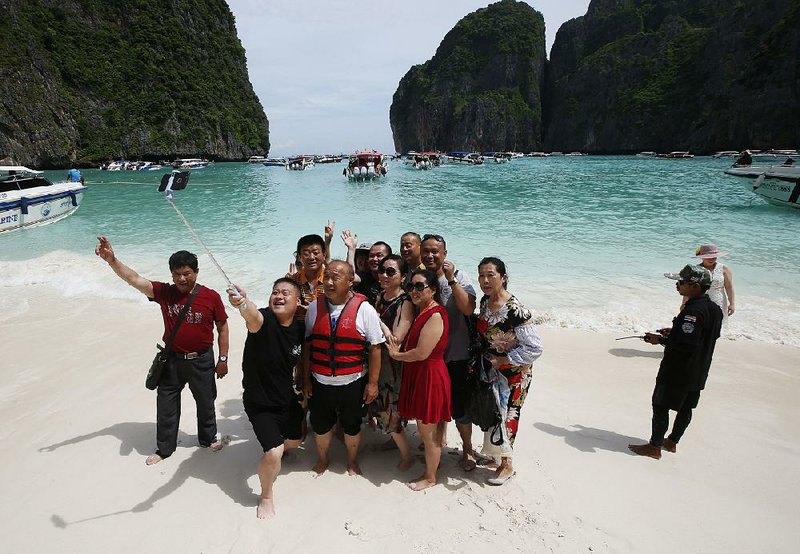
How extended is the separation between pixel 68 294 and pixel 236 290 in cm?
843

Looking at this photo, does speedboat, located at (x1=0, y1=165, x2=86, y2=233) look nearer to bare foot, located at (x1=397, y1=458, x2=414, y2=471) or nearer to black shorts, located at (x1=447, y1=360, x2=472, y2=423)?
bare foot, located at (x1=397, y1=458, x2=414, y2=471)

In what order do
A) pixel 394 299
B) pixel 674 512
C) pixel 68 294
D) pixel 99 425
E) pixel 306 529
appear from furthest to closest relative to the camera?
pixel 68 294, pixel 99 425, pixel 394 299, pixel 674 512, pixel 306 529

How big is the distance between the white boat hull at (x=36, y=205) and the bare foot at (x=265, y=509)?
18818mm

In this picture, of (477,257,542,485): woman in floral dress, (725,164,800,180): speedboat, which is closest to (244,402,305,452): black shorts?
(477,257,542,485): woman in floral dress

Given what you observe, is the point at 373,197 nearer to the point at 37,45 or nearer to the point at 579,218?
the point at 579,218

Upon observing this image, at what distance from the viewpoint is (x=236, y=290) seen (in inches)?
104

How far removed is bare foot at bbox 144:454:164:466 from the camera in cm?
366

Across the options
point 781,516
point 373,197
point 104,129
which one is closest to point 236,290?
point 781,516

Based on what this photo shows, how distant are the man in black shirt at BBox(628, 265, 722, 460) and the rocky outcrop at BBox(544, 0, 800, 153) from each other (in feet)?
322

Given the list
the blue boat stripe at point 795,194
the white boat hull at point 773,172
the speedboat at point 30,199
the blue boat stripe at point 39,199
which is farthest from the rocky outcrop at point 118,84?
the blue boat stripe at point 795,194

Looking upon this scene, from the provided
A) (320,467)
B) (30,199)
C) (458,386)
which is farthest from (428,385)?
(30,199)

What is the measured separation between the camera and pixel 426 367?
3.09 m

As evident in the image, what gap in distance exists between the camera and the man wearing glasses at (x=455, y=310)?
3285mm

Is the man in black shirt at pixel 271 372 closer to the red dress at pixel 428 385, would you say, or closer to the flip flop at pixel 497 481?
the red dress at pixel 428 385
